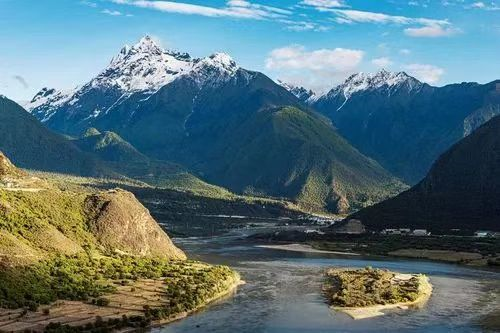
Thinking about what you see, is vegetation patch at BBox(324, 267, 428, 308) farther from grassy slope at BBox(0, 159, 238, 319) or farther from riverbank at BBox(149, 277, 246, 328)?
grassy slope at BBox(0, 159, 238, 319)

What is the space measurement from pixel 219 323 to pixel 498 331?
42.6 m

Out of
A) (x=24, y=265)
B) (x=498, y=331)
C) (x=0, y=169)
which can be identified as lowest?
(x=498, y=331)

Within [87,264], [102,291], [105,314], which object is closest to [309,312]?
[105,314]

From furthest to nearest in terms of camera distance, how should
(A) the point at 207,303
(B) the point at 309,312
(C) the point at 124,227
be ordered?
1. (C) the point at 124,227
2. (A) the point at 207,303
3. (B) the point at 309,312

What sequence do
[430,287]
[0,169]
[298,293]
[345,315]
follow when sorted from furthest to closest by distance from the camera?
[0,169], [430,287], [298,293], [345,315]

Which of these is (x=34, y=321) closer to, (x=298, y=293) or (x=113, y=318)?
(x=113, y=318)

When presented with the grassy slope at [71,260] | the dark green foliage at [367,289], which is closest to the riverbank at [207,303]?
the grassy slope at [71,260]

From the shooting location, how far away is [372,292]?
469 ft

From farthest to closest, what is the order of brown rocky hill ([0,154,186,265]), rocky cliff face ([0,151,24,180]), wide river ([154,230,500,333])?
rocky cliff face ([0,151,24,180]) → brown rocky hill ([0,154,186,265]) → wide river ([154,230,500,333])

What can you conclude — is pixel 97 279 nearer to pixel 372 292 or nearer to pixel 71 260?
pixel 71 260

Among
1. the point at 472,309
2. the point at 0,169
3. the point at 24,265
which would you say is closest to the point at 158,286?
the point at 24,265

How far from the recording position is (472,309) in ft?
429

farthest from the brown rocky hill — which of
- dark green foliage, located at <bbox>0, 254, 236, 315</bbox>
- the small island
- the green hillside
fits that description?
the small island

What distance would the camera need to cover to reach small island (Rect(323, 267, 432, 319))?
130250 millimetres
